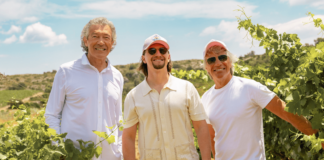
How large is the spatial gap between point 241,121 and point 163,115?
2.47ft

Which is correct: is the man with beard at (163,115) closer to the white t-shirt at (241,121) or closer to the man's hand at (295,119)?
the white t-shirt at (241,121)

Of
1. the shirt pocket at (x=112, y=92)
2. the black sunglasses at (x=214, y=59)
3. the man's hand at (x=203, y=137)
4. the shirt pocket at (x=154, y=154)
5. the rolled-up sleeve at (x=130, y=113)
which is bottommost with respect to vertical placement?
the shirt pocket at (x=154, y=154)

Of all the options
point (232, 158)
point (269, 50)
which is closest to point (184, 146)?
point (232, 158)

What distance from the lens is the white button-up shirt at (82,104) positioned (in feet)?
9.30

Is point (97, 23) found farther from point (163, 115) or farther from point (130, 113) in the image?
point (163, 115)

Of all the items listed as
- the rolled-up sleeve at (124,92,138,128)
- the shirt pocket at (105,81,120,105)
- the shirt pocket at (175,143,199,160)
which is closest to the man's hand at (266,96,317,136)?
the shirt pocket at (175,143,199,160)

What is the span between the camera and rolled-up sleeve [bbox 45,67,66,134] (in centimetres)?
284

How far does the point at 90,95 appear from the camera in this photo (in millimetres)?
2879

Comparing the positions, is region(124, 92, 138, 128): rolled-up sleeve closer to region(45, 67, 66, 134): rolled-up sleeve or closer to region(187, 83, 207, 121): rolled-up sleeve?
region(187, 83, 207, 121): rolled-up sleeve

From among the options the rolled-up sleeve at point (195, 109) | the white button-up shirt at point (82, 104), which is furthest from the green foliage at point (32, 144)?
the rolled-up sleeve at point (195, 109)

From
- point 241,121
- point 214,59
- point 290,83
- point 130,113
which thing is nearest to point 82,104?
point 130,113

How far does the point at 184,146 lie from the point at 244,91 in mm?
794

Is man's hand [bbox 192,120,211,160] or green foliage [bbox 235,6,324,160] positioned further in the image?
man's hand [bbox 192,120,211,160]

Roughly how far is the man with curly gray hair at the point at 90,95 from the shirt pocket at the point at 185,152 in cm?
77
